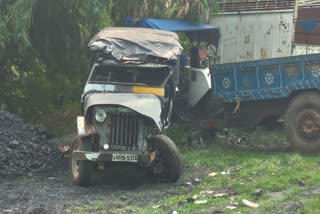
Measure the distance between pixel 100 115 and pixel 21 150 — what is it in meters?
2.12

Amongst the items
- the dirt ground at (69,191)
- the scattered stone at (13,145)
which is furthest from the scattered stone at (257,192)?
the scattered stone at (13,145)

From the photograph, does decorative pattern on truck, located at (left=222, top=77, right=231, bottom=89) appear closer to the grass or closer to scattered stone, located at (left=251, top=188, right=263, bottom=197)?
the grass

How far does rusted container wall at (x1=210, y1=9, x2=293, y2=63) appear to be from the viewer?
12.9 metres

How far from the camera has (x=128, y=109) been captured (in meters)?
8.71

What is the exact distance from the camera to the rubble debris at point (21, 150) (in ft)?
31.3

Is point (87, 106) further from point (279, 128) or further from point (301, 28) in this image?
point (301, 28)

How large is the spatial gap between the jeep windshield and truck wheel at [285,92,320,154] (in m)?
2.63

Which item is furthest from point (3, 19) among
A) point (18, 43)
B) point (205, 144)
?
→ point (205, 144)

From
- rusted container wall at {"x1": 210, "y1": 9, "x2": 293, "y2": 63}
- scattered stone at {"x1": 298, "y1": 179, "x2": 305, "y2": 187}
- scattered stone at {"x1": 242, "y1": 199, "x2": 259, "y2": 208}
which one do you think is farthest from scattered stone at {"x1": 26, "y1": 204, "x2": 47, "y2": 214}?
rusted container wall at {"x1": 210, "y1": 9, "x2": 293, "y2": 63}

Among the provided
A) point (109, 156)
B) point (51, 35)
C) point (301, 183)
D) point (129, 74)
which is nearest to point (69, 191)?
point (109, 156)

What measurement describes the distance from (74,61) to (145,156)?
6.76 metres

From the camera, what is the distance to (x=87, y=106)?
352 inches

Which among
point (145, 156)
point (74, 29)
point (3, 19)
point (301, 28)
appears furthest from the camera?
point (74, 29)

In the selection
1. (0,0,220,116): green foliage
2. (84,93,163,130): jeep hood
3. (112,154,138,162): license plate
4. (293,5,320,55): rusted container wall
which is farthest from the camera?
(293,5,320,55): rusted container wall
